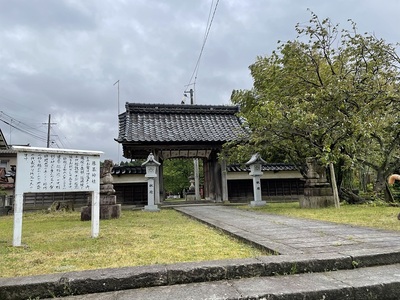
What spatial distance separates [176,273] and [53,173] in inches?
126

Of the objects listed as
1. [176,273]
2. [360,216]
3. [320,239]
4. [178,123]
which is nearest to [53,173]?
[176,273]

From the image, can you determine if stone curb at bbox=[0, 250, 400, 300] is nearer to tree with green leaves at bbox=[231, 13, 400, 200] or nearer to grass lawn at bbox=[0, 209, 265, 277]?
grass lawn at bbox=[0, 209, 265, 277]

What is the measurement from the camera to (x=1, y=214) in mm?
13992

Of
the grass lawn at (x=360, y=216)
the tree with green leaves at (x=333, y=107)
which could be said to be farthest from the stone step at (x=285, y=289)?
the tree with green leaves at (x=333, y=107)

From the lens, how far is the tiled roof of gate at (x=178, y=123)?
12.9 meters

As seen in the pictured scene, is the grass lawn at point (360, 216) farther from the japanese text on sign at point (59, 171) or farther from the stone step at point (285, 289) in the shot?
the japanese text on sign at point (59, 171)

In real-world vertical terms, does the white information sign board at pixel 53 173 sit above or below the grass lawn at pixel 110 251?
above

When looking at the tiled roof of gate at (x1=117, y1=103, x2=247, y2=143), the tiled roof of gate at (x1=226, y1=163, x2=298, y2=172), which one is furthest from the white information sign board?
the tiled roof of gate at (x1=226, y1=163, x2=298, y2=172)

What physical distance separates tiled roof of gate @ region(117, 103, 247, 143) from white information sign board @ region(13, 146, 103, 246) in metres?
6.68

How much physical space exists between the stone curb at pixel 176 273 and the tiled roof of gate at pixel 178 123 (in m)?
8.99

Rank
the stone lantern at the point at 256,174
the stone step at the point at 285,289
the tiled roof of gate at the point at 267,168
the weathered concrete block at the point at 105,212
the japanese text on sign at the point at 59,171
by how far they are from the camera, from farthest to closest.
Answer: the tiled roof of gate at the point at 267,168 < the stone lantern at the point at 256,174 < the weathered concrete block at the point at 105,212 < the japanese text on sign at the point at 59,171 < the stone step at the point at 285,289

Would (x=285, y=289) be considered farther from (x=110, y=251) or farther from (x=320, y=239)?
(x=110, y=251)

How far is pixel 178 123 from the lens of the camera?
14.5 m

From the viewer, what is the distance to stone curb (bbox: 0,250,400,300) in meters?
2.46
